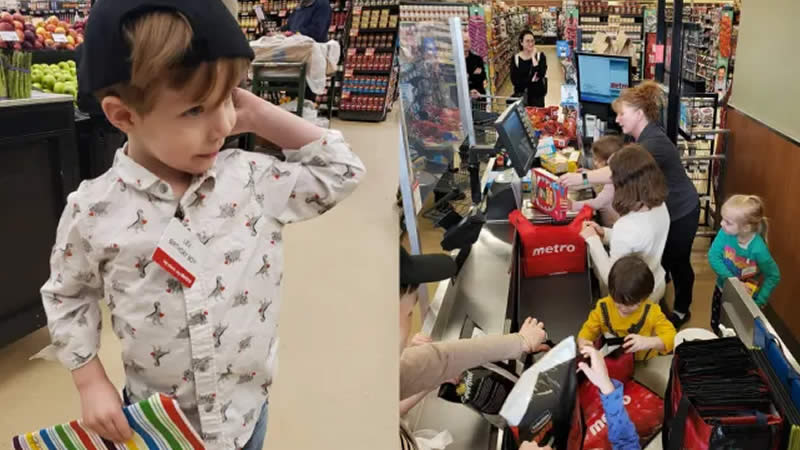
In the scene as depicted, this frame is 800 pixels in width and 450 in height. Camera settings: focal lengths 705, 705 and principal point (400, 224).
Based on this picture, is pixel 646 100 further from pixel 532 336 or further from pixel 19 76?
pixel 19 76

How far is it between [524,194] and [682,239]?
969 mm

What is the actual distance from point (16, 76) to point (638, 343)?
2.90m

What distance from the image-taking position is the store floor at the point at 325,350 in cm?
193

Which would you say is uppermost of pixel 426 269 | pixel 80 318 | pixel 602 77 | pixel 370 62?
pixel 370 62

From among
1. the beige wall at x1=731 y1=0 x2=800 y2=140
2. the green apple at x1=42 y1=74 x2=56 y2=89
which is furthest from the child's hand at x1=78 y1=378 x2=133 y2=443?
Result: the beige wall at x1=731 y1=0 x2=800 y2=140

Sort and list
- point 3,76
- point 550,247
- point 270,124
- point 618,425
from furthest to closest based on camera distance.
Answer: point 550,247, point 3,76, point 618,425, point 270,124

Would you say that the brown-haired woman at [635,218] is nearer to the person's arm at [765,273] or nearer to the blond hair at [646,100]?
the person's arm at [765,273]

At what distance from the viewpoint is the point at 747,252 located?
368 cm

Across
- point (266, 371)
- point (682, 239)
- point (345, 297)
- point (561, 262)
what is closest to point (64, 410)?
point (345, 297)

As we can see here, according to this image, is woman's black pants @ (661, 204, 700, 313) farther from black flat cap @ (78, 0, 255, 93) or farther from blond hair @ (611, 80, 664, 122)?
black flat cap @ (78, 0, 255, 93)

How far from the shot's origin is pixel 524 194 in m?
4.31

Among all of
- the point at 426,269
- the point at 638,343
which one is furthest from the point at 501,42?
the point at 426,269

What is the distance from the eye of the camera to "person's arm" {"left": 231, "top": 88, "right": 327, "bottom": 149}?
1120 millimetres

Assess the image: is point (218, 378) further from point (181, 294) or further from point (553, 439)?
point (553, 439)
